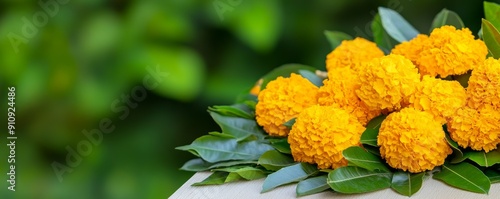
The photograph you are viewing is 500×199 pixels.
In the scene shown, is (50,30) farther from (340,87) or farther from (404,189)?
(404,189)

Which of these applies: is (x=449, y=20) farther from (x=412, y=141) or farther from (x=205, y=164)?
(x=205, y=164)

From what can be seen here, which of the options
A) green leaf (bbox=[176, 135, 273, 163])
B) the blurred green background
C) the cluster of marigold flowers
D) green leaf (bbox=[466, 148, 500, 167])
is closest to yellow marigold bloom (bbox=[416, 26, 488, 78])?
the cluster of marigold flowers

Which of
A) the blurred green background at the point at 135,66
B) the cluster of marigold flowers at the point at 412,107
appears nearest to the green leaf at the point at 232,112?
the cluster of marigold flowers at the point at 412,107

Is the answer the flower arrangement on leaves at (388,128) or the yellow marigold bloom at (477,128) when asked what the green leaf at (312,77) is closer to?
the flower arrangement on leaves at (388,128)

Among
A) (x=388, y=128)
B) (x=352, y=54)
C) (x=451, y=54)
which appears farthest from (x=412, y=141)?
(x=352, y=54)

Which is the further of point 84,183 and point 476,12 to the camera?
point 476,12

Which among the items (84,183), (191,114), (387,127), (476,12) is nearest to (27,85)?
(84,183)

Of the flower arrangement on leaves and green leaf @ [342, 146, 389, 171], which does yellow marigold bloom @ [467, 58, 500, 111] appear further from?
green leaf @ [342, 146, 389, 171]
